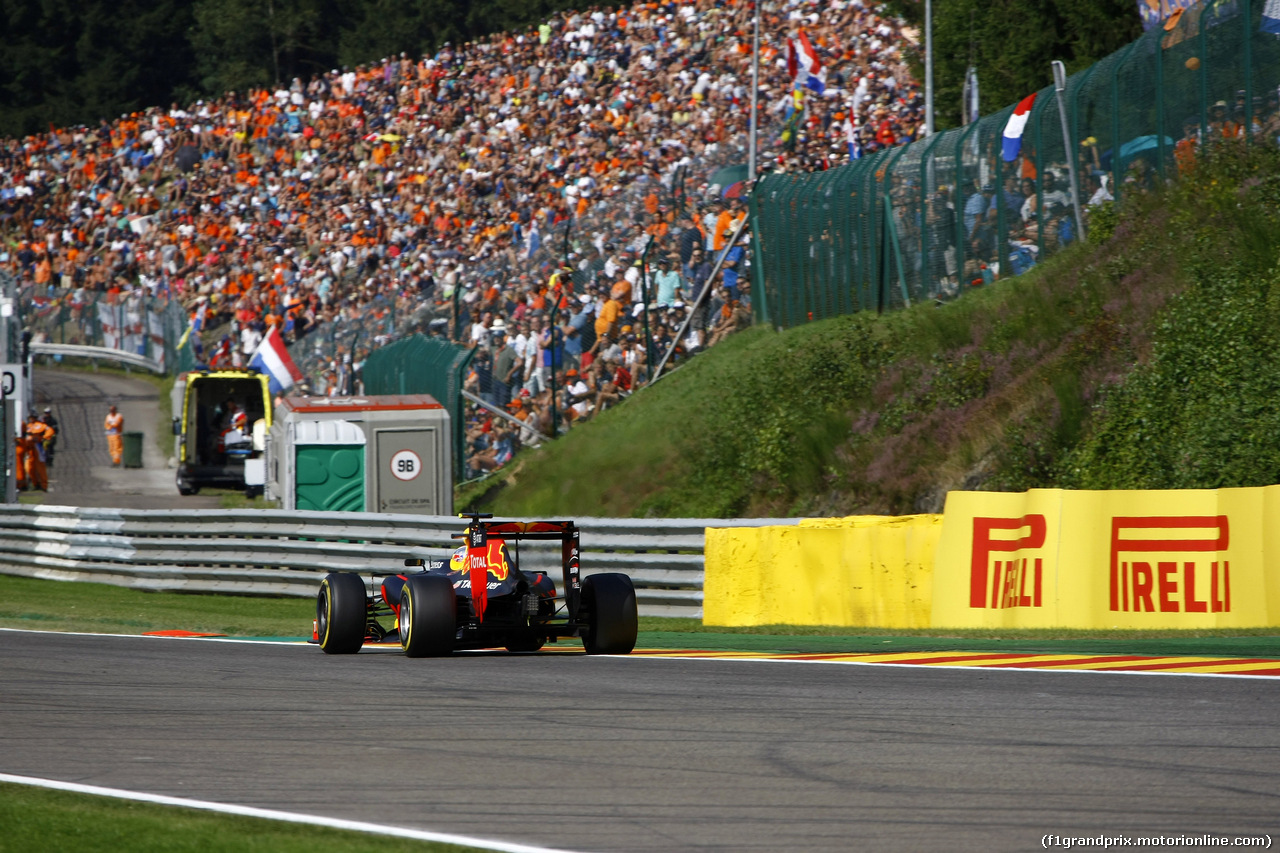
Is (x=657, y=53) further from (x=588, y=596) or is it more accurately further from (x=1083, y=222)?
(x=588, y=596)

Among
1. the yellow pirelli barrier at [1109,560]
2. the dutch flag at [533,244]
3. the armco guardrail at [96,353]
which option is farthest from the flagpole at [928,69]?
the armco guardrail at [96,353]

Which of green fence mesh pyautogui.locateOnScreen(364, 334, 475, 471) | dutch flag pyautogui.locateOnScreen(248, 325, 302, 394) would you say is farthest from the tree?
dutch flag pyautogui.locateOnScreen(248, 325, 302, 394)

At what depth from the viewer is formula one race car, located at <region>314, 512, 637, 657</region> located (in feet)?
37.2

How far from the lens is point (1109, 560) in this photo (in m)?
12.9

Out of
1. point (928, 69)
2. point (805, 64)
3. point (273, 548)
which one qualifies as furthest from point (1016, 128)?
point (805, 64)

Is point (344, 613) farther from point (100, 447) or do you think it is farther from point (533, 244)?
point (100, 447)

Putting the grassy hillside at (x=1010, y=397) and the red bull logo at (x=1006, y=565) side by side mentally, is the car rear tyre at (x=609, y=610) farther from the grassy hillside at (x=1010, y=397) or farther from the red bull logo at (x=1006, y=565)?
the grassy hillside at (x=1010, y=397)

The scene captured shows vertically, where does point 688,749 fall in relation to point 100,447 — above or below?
below

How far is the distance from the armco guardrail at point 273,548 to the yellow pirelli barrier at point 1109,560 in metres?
2.29

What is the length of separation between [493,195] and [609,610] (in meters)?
28.4

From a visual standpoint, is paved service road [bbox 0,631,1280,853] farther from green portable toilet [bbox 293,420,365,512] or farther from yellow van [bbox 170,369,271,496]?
yellow van [bbox 170,369,271,496]

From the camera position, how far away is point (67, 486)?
32594 millimetres

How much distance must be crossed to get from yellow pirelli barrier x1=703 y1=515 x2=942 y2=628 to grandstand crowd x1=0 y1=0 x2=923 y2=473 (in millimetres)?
11024

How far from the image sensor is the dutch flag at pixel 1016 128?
21109mm
